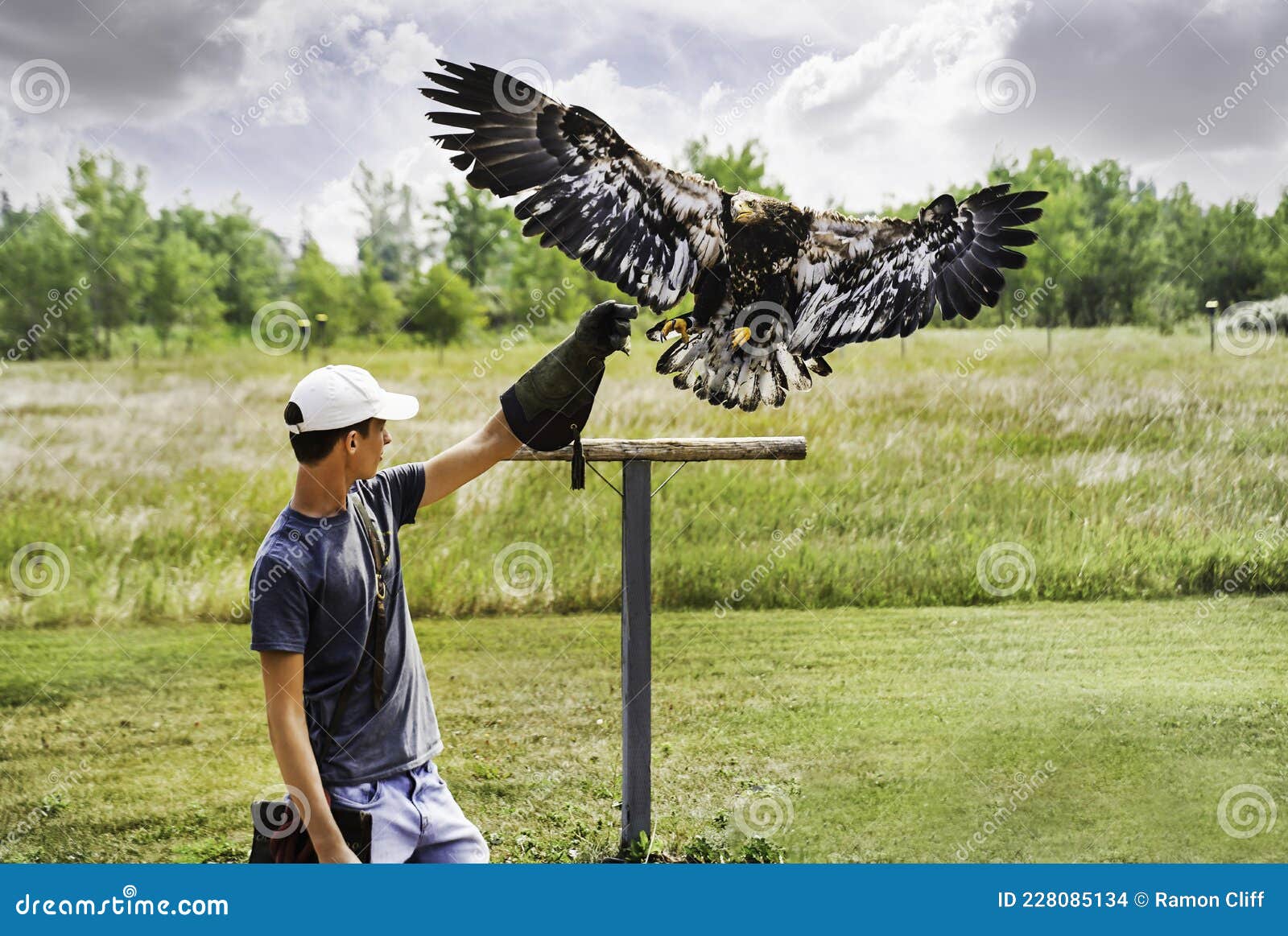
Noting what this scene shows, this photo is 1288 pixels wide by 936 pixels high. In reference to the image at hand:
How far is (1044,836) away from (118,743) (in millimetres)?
4110

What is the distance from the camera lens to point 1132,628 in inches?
230

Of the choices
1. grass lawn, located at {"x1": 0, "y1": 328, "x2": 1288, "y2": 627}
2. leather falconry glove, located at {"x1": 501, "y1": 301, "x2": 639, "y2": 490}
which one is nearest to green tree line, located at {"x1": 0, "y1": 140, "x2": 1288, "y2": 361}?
grass lawn, located at {"x1": 0, "y1": 328, "x2": 1288, "y2": 627}

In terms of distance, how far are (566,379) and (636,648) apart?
133 centimetres

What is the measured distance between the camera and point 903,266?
13.0ft

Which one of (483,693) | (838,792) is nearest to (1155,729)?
(838,792)

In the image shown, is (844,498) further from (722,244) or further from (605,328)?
(605,328)

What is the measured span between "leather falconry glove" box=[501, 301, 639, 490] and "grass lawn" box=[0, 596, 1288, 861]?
1.89m

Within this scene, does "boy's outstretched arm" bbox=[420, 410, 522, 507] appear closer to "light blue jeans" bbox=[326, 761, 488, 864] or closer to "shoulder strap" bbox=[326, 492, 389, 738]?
"shoulder strap" bbox=[326, 492, 389, 738]

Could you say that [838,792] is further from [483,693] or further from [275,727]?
[275,727]

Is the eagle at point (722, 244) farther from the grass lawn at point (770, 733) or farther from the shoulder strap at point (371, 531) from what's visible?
the grass lawn at point (770, 733)

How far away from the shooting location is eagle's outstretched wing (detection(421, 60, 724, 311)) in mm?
3492

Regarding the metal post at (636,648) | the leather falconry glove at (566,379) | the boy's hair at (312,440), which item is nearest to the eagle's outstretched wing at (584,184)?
the metal post at (636,648)

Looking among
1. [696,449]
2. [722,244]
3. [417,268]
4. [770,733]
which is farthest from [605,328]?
[417,268]

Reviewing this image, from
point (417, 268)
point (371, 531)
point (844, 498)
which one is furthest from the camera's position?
point (417, 268)
